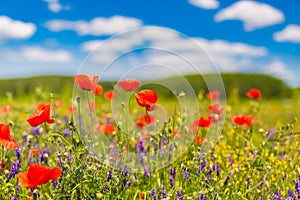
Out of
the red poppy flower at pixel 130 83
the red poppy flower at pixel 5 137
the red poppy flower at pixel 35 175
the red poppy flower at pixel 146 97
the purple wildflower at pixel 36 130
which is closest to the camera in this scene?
the red poppy flower at pixel 35 175

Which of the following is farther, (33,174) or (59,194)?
(59,194)

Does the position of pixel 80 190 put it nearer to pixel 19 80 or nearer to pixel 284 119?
pixel 284 119

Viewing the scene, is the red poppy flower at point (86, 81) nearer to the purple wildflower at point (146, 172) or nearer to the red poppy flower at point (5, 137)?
the red poppy flower at point (5, 137)

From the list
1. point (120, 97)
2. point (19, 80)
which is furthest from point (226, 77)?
point (120, 97)

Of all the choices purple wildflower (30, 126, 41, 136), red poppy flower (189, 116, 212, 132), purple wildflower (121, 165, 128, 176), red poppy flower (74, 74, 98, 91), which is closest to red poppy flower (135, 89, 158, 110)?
red poppy flower (74, 74, 98, 91)

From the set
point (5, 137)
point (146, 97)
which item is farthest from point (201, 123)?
point (5, 137)

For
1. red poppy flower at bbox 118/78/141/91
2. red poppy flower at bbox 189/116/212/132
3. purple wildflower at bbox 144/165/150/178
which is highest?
red poppy flower at bbox 118/78/141/91

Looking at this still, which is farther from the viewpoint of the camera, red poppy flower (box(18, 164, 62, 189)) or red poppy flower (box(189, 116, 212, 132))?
red poppy flower (box(189, 116, 212, 132))

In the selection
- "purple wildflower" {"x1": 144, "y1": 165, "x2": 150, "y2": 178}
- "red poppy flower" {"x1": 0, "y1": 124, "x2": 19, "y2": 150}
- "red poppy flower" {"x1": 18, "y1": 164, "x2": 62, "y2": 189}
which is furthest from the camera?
"purple wildflower" {"x1": 144, "y1": 165, "x2": 150, "y2": 178}

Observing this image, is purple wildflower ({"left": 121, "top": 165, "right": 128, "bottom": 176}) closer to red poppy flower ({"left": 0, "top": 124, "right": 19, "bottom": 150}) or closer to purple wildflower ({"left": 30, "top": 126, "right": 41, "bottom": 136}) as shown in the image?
red poppy flower ({"left": 0, "top": 124, "right": 19, "bottom": 150})

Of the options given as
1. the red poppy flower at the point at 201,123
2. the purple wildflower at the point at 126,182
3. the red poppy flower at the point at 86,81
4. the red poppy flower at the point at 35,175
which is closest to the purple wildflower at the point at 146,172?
the purple wildflower at the point at 126,182

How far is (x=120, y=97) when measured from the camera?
3.71m

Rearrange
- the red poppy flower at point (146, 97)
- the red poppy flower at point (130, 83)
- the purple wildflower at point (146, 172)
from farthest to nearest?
1. the purple wildflower at point (146, 172)
2. the red poppy flower at point (130, 83)
3. the red poppy flower at point (146, 97)

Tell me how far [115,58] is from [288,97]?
14923mm
